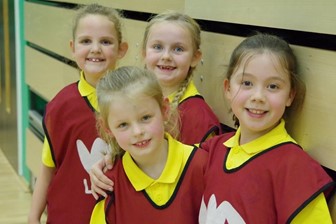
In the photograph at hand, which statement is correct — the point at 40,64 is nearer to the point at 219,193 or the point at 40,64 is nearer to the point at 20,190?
the point at 20,190

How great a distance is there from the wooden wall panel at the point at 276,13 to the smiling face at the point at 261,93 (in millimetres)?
125

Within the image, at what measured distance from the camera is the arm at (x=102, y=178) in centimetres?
128

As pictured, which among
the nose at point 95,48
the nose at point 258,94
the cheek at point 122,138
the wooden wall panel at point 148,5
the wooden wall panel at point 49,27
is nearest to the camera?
the nose at point 258,94

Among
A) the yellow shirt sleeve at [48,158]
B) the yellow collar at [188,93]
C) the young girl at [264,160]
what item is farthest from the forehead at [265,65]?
the yellow shirt sleeve at [48,158]

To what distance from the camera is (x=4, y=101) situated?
13.8 feet

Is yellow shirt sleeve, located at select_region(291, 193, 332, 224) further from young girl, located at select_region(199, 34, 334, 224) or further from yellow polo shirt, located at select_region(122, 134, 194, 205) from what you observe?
yellow polo shirt, located at select_region(122, 134, 194, 205)

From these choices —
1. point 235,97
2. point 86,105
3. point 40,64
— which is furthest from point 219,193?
point 40,64

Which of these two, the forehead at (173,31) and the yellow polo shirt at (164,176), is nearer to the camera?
the yellow polo shirt at (164,176)

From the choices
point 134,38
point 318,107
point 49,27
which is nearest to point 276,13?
point 318,107

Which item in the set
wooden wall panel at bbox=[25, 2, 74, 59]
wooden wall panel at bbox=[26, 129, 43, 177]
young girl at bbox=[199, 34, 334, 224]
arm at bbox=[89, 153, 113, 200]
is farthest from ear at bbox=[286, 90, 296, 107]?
wooden wall panel at bbox=[26, 129, 43, 177]

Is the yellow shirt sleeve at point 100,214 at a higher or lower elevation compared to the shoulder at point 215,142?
→ lower

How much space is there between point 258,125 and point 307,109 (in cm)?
13

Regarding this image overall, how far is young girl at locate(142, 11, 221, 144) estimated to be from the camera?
4.71ft

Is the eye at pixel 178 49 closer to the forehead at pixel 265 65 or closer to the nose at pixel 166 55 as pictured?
the nose at pixel 166 55
